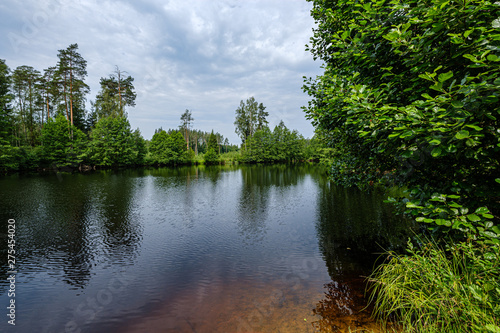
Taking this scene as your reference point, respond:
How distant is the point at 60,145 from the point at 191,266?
150 ft

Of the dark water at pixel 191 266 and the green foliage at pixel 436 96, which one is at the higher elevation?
the green foliage at pixel 436 96

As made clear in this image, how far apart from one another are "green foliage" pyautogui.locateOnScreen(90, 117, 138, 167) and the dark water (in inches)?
1367

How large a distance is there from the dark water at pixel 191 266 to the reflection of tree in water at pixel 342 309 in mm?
26

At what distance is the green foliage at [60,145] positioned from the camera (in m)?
39.1

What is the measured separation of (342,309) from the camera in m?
5.14

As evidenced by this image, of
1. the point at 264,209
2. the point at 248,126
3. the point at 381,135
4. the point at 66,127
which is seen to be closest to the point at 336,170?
the point at 381,135

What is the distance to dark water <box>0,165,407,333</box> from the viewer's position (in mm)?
4973

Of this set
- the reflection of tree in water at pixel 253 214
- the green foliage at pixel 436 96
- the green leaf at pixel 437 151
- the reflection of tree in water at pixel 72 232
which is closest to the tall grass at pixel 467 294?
the green foliage at pixel 436 96

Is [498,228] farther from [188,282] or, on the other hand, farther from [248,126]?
[248,126]

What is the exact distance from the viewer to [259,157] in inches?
2891

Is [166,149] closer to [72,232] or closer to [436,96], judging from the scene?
[72,232]

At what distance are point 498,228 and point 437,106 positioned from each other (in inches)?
69.3

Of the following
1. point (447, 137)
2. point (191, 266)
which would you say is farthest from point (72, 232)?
point (447, 137)

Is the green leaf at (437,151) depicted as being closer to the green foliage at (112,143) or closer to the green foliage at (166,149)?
the green foliage at (112,143)
